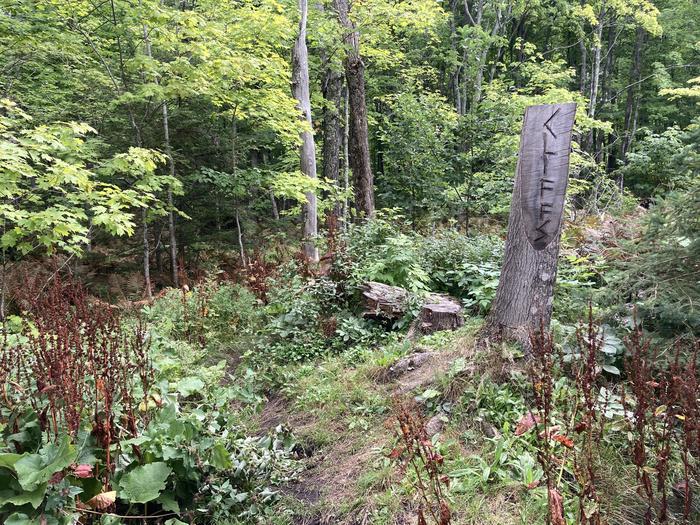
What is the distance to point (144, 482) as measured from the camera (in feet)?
7.70

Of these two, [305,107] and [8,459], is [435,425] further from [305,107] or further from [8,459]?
[305,107]

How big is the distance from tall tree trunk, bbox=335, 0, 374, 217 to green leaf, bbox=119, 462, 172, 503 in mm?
7623

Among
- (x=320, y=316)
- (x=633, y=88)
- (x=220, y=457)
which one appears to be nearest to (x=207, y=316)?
(x=320, y=316)

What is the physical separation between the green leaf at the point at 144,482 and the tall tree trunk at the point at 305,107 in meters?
6.91

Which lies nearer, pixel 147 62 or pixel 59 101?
pixel 147 62

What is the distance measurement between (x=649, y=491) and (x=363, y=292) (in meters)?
4.35

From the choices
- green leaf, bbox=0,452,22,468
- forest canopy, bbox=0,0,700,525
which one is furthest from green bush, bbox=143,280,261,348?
green leaf, bbox=0,452,22,468

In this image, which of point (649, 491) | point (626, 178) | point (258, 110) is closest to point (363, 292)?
point (649, 491)

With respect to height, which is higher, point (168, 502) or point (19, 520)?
point (19, 520)

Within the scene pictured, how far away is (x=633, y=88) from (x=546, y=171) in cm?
2292

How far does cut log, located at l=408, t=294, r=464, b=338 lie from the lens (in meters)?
5.13

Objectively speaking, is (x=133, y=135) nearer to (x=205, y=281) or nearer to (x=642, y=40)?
(x=205, y=281)

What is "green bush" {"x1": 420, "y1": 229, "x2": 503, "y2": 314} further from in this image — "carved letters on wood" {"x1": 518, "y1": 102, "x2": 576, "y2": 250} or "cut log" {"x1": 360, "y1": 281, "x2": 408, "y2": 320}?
"carved letters on wood" {"x1": 518, "y1": 102, "x2": 576, "y2": 250}

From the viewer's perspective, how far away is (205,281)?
8.38 m
